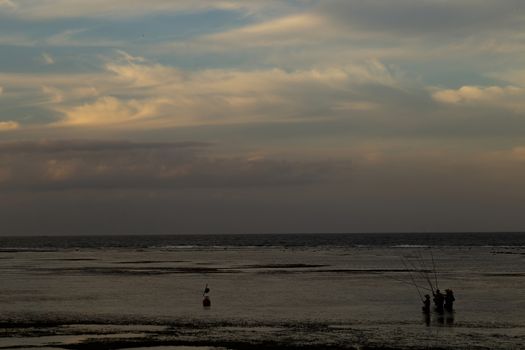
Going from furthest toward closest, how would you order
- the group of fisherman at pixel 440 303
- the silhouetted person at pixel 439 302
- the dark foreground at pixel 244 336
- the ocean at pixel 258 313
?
the silhouetted person at pixel 439 302
the group of fisherman at pixel 440 303
the ocean at pixel 258 313
the dark foreground at pixel 244 336


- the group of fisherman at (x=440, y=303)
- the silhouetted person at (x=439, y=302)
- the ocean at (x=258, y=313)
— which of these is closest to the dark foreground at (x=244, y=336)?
the ocean at (x=258, y=313)

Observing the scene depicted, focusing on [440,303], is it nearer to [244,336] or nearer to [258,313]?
[258,313]

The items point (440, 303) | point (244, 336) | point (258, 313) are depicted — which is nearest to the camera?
point (244, 336)

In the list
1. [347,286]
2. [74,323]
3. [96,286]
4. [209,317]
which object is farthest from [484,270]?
[74,323]

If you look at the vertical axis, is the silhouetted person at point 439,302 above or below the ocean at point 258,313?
above

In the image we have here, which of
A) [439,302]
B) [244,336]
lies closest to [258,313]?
[244,336]

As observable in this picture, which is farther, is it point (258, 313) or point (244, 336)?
point (258, 313)

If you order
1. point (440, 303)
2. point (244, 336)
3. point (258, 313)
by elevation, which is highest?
point (440, 303)

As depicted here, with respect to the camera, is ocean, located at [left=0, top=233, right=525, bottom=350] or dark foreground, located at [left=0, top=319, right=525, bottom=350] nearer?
dark foreground, located at [left=0, top=319, right=525, bottom=350]

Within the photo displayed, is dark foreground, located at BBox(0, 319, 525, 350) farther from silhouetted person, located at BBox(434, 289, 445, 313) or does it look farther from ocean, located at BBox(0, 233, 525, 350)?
silhouetted person, located at BBox(434, 289, 445, 313)

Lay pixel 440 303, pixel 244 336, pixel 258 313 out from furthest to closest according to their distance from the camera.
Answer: pixel 440 303 < pixel 258 313 < pixel 244 336

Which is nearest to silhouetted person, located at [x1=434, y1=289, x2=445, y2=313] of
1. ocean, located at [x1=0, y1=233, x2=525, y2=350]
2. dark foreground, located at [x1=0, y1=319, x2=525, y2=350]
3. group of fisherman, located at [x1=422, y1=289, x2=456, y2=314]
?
group of fisherman, located at [x1=422, y1=289, x2=456, y2=314]

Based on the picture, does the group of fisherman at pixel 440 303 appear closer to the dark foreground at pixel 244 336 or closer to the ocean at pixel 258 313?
the ocean at pixel 258 313

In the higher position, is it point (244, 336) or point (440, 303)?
point (440, 303)
